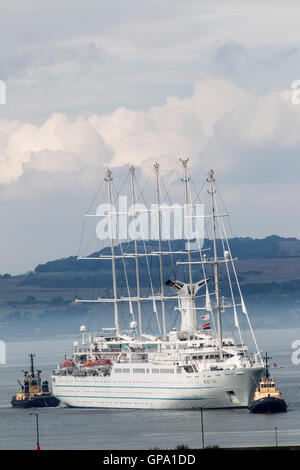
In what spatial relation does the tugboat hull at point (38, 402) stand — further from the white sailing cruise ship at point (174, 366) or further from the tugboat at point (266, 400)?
the tugboat at point (266, 400)

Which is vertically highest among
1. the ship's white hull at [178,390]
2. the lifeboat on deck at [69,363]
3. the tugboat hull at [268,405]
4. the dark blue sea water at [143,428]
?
the lifeboat on deck at [69,363]

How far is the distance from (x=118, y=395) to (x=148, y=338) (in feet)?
30.8

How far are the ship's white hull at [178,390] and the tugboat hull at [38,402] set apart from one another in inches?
406

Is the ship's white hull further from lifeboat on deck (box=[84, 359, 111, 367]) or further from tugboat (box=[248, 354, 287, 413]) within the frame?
tugboat (box=[248, 354, 287, 413])

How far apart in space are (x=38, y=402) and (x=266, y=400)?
3676 centimetres

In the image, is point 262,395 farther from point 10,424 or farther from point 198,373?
point 10,424

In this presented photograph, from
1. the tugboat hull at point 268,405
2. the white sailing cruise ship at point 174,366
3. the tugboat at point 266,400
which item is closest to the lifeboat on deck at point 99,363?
the white sailing cruise ship at point 174,366

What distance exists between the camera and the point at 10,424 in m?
131

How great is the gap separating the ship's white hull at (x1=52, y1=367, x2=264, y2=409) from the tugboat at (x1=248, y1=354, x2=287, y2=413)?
3616mm

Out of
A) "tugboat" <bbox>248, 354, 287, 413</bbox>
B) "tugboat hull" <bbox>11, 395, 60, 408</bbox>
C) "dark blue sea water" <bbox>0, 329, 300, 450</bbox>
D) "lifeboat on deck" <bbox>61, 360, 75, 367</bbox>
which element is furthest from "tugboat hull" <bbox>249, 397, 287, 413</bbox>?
"tugboat hull" <bbox>11, 395, 60, 408</bbox>

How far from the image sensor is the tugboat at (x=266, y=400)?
126 meters

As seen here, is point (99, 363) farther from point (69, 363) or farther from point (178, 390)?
point (178, 390)

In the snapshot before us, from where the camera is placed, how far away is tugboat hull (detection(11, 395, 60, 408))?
15062 cm

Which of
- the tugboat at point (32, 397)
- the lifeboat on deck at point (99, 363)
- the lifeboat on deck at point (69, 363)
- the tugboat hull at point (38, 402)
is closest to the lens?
the lifeboat on deck at point (99, 363)
